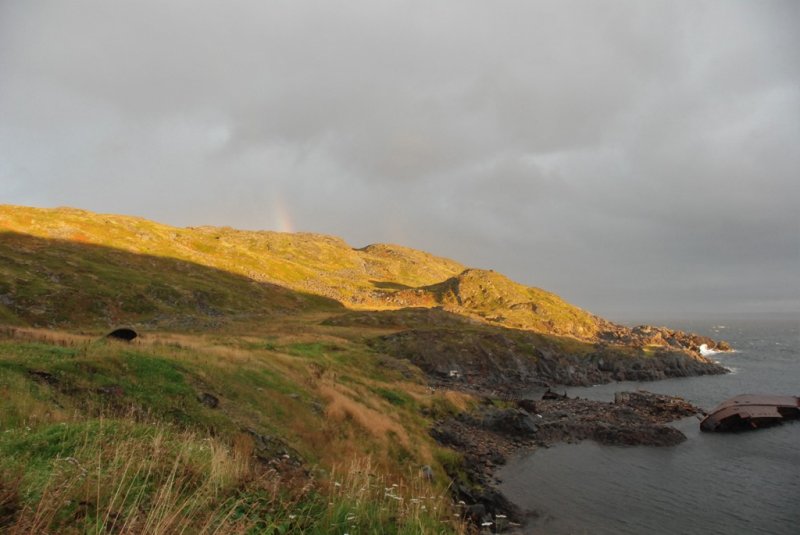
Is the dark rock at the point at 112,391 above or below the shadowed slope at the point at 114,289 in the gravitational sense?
below

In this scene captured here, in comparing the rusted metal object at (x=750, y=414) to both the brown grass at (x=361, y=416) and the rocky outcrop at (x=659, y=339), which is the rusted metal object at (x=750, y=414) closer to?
the brown grass at (x=361, y=416)

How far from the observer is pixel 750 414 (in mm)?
51938

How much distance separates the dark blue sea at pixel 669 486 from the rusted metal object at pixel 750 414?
53.5 inches

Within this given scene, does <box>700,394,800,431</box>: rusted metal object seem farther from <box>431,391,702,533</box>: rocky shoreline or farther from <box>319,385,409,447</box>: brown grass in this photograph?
<box>319,385,409,447</box>: brown grass

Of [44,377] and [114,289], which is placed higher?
[114,289]

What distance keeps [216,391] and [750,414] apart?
195 ft

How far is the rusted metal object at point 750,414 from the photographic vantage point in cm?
5103

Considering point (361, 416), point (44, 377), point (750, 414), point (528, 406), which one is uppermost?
point (44, 377)

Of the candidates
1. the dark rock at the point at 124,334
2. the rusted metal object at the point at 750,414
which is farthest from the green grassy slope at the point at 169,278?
the rusted metal object at the point at 750,414

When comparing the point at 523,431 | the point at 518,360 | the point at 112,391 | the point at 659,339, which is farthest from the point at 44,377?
the point at 659,339

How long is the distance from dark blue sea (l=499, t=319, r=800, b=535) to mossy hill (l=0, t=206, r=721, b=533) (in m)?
7.12

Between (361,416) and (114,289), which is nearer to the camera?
(361,416)

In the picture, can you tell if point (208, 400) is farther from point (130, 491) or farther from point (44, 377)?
point (130, 491)

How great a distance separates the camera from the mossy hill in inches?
300
